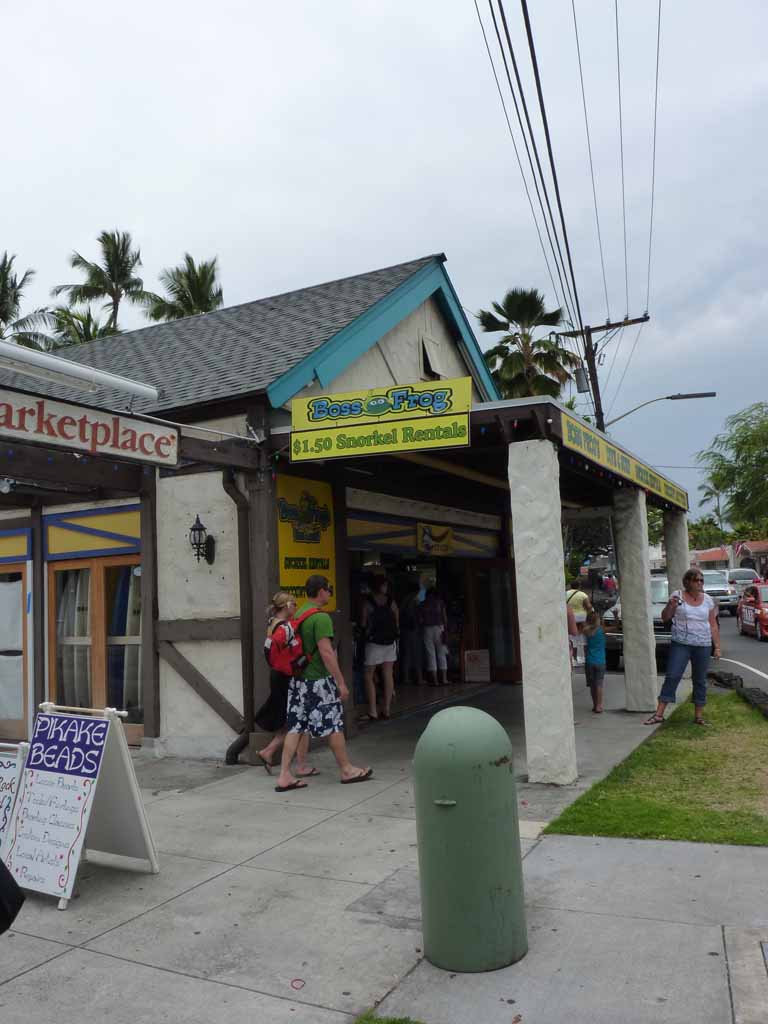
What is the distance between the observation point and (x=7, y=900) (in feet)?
7.22

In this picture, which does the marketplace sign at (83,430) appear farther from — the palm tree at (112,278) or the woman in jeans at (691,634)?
the palm tree at (112,278)

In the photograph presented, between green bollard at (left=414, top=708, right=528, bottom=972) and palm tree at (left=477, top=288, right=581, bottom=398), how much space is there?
843 inches

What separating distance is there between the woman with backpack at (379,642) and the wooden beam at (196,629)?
7.97ft

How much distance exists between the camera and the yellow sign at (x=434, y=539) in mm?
11273

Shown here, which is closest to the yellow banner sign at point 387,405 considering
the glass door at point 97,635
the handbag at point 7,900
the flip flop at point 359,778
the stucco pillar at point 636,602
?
the flip flop at point 359,778

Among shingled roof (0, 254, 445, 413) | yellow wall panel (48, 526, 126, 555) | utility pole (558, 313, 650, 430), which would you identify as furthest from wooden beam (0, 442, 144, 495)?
utility pole (558, 313, 650, 430)

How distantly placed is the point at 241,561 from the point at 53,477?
188 cm

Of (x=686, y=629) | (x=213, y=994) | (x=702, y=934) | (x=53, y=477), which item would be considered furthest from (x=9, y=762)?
(x=686, y=629)

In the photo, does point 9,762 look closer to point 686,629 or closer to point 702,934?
point 702,934

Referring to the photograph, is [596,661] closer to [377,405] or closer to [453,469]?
[453,469]

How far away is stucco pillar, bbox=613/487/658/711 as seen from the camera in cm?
1031

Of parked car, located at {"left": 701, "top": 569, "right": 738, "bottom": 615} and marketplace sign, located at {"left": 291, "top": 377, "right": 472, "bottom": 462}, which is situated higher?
marketplace sign, located at {"left": 291, "top": 377, "right": 472, "bottom": 462}

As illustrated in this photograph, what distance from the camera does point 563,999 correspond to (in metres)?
3.37

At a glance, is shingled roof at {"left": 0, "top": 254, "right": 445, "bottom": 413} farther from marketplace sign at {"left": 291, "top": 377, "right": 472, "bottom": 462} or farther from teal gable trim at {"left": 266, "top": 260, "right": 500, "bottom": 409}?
marketplace sign at {"left": 291, "top": 377, "right": 472, "bottom": 462}
